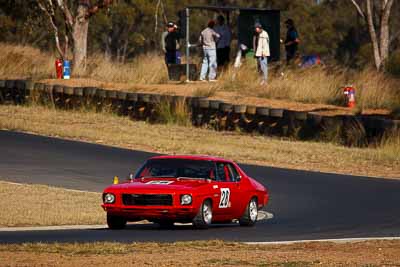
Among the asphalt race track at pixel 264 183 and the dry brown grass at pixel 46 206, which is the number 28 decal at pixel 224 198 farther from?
the dry brown grass at pixel 46 206

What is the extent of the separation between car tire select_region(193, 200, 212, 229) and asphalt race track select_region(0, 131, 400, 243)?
12 centimetres

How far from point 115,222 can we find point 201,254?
12.5 ft

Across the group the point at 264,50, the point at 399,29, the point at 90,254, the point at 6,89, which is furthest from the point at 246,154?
the point at 399,29

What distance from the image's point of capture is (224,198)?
16.6 m

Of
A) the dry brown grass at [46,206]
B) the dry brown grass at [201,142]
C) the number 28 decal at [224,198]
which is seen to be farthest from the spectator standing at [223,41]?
the number 28 decal at [224,198]

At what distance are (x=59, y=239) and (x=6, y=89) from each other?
24503mm

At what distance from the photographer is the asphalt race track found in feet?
50.5

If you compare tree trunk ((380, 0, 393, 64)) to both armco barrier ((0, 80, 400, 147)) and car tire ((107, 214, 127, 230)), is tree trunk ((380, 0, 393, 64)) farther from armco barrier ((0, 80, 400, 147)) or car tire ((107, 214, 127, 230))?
car tire ((107, 214, 127, 230))

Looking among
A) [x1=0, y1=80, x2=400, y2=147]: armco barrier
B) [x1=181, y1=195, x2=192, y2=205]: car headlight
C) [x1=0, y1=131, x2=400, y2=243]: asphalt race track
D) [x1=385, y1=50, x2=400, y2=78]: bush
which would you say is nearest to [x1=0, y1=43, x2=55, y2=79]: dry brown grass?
[x1=0, y1=80, x2=400, y2=147]: armco barrier

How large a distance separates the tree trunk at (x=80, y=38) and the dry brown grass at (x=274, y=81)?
413 millimetres

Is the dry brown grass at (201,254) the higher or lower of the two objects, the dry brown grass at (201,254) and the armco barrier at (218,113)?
the higher

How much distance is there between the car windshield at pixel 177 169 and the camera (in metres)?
16.8

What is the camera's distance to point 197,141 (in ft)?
Answer: 97.6

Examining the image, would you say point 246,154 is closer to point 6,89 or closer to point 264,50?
point 264,50
